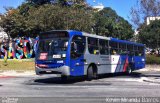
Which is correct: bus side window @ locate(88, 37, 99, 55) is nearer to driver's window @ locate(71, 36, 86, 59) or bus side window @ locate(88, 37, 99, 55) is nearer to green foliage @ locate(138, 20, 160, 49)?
driver's window @ locate(71, 36, 86, 59)

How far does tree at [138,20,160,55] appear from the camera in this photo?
2368 inches

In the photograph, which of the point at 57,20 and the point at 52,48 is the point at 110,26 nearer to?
the point at 57,20

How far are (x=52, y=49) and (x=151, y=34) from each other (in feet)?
137

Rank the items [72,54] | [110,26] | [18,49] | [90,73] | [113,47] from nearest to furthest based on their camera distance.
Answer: [72,54] < [90,73] < [113,47] < [18,49] < [110,26]

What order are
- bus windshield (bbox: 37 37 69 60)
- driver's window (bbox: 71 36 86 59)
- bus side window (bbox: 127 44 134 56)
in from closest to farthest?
bus windshield (bbox: 37 37 69 60), driver's window (bbox: 71 36 86 59), bus side window (bbox: 127 44 134 56)

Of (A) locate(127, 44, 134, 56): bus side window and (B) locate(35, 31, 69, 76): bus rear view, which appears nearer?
(B) locate(35, 31, 69, 76): bus rear view

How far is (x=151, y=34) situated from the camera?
200ft

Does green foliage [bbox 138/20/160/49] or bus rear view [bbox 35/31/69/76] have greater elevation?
green foliage [bbox 138/20/160/49]

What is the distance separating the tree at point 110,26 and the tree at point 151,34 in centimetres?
1204

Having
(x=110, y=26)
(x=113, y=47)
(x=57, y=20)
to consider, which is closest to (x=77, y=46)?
(x=113, y=47)

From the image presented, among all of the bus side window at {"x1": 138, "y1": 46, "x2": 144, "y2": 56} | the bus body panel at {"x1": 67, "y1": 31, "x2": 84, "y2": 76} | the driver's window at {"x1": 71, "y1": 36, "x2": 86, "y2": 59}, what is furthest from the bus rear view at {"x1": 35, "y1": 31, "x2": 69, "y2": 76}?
the bus side window at {"x1": 138, "y1": 46, "x2": 144, "y2": 56}

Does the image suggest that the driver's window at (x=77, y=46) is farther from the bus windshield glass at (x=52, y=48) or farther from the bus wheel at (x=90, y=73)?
the bus wheel at (x=90, y=73)

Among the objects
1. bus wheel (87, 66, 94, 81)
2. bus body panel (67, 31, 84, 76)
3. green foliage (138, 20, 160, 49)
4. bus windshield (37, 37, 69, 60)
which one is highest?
green foliage (138, 20, 160, 49)

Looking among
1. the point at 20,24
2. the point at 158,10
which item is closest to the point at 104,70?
the point at 158,10
